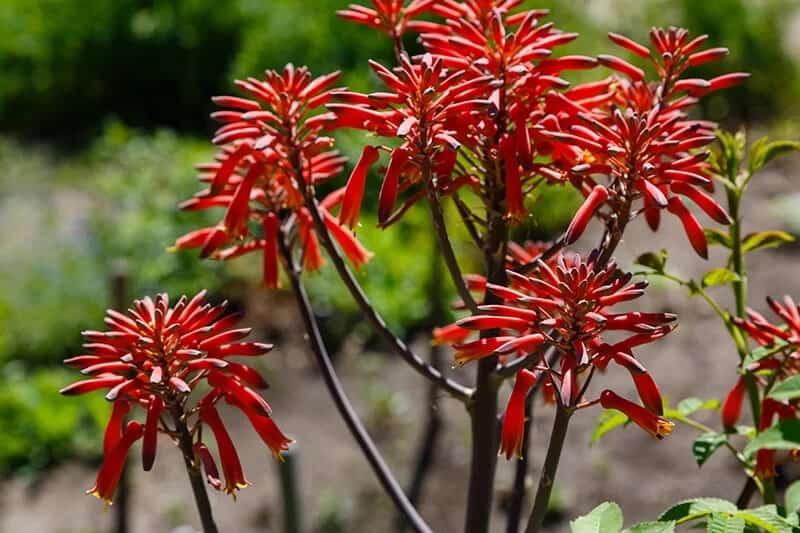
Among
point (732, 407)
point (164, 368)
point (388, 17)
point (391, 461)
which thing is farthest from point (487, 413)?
point (391, 461)

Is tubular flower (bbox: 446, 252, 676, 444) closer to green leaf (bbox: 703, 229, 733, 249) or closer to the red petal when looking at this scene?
the red petal

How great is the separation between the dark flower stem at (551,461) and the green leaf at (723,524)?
0.67 ft

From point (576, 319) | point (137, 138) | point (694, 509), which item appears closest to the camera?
point (576, 319)

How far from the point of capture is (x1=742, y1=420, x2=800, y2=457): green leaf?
1.41 metres

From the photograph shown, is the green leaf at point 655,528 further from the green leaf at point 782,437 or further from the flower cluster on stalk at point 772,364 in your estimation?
the flower cluster on stalk at point 772,364

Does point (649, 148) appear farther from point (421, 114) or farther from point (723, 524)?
point (723, 524)

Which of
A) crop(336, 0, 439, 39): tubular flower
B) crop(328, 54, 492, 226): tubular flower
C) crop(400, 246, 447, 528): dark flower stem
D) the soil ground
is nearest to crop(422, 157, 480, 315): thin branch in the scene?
crop(328, 54, 492, 226): tubular flower

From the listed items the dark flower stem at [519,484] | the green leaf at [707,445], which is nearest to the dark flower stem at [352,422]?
the dark flower stem at [519,484]

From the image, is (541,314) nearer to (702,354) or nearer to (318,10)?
(702,354)

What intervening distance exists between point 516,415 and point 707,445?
0.49 m

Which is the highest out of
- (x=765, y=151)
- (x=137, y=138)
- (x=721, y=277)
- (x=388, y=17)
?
(x=388, y=17)

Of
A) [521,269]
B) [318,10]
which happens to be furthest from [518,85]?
[318,10]

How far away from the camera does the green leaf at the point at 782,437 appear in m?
1.41

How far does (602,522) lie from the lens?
146cm
